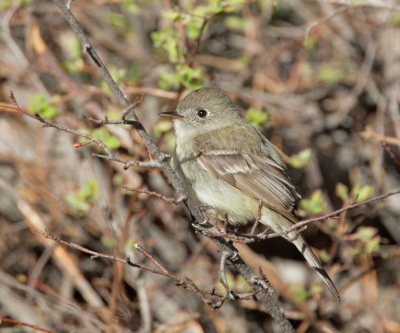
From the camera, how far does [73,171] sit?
611 cm

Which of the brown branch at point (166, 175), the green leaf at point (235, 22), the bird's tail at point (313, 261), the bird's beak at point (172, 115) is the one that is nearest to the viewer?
the brown branch at point (166, 175)

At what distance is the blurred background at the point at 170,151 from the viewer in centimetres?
483

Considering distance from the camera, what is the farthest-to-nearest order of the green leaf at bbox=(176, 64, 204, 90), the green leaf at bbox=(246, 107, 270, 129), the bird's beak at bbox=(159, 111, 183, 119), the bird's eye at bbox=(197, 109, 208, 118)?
the bird's eye at bbox=(197, 109, 208, 118) → the green leaf at bbox=(246, 107, 270, 129) → the bird's beak at bbox=(159, 111, 183, 119) → the green leaf at bbox=(176, 64, 204, 90)

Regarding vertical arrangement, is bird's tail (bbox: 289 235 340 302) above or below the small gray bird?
below

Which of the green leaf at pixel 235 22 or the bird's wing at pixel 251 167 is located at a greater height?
the green leaf at pixel 235 22

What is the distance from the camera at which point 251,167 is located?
446 cm

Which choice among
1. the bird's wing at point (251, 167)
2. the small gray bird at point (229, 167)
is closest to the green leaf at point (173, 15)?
the small gray bird at point (229, 167)

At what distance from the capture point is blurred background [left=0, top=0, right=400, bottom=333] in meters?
4.83

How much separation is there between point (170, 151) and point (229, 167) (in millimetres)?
896

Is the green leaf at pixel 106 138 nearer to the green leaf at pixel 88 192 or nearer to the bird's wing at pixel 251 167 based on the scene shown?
the green leaf at pixel 88 192

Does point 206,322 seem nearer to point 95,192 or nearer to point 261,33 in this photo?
point 95,192

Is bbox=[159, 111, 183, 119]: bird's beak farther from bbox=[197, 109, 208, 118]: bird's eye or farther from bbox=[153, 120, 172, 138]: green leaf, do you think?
bbox=[197, 109, 208, 118]: bird's eye

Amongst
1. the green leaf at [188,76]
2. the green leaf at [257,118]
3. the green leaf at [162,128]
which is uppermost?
the green leaf at [188,76]

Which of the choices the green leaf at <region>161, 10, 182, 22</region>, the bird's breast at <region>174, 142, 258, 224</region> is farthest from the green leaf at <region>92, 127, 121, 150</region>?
the green leaf at <region>161, 10, 182, 22</region>
